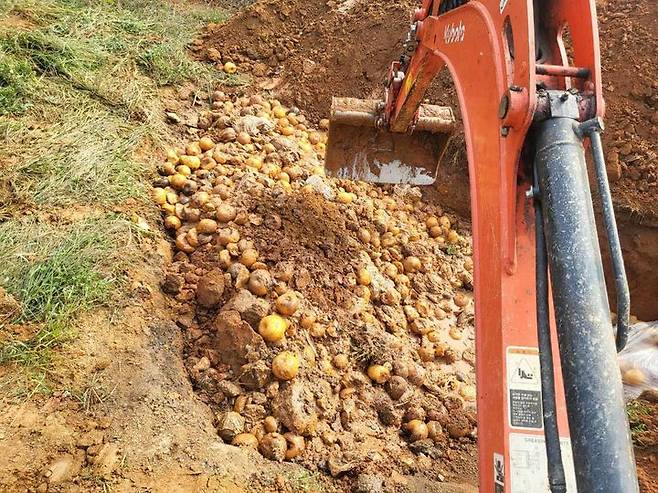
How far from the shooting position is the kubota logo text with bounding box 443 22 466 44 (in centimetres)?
228

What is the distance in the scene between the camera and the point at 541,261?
4.64 ft

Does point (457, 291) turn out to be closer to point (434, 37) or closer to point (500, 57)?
point (434, 37)

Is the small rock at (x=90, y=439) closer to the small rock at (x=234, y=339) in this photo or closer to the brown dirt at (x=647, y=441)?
the small rock at (x=234, y=339)

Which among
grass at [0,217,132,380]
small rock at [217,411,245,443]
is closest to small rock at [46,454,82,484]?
grass at [0,217,132,380]

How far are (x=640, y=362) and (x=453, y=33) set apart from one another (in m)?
3.19

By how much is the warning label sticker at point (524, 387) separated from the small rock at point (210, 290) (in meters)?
2.38

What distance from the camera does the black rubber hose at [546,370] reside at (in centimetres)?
124

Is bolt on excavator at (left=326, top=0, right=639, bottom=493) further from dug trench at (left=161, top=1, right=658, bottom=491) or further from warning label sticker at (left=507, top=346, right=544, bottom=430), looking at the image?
dug trench at (left=161, top=1, right=658, bottom=491)

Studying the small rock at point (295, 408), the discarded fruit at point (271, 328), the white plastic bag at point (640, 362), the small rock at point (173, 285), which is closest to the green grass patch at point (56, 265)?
the small rock at point (173, 285)

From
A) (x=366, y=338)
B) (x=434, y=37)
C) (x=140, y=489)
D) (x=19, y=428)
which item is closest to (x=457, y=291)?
(x=366, y=338)

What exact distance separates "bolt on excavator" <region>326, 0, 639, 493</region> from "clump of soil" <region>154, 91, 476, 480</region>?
5.42 ft

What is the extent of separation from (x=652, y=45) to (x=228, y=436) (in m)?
5.57

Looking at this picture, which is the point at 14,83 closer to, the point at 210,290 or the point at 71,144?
the point at 71,144

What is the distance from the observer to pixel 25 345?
2916 millimetres
